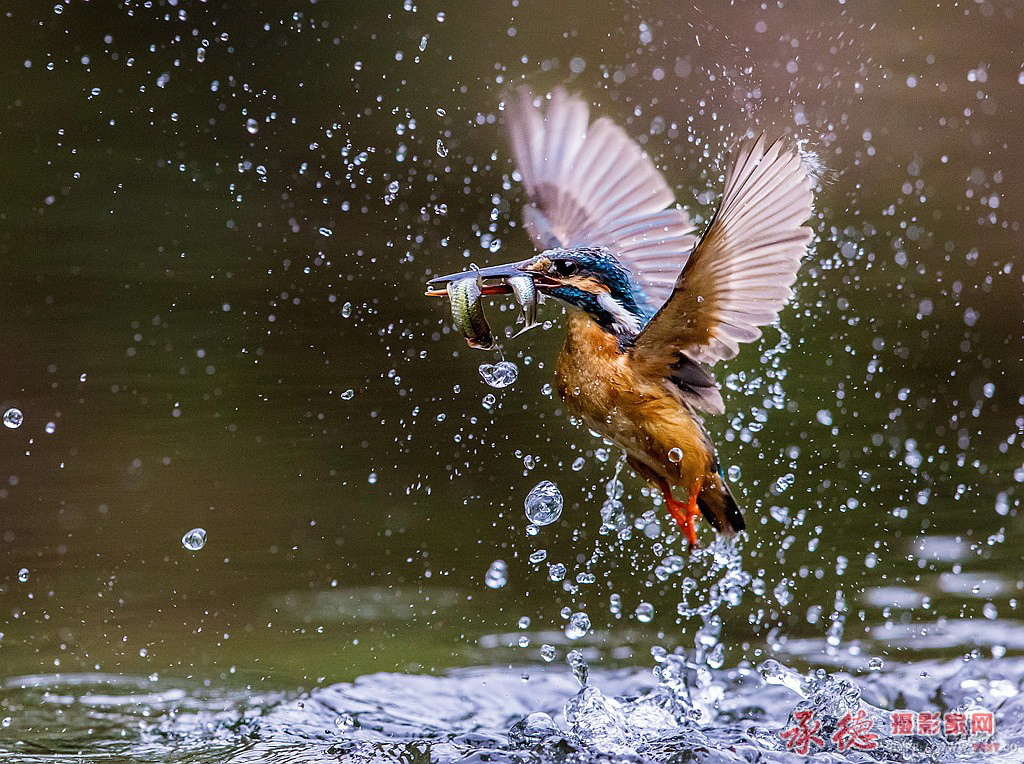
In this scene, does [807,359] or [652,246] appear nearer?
[652,246]

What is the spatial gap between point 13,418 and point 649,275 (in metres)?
2.12

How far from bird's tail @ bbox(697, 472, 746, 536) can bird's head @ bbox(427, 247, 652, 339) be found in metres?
0.30

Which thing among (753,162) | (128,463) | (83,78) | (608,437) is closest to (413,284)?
(128,463)

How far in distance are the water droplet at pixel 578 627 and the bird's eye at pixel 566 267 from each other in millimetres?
1009

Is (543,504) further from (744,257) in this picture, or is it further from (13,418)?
(13,418)

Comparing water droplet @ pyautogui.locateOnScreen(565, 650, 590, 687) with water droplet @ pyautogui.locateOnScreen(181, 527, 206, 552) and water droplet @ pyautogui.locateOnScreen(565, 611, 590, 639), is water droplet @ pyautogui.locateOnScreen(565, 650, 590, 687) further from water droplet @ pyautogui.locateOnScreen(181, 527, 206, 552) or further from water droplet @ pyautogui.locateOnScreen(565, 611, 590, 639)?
water droplet @ pyautogui.locateOnScreen(181, 527, 206, 552)

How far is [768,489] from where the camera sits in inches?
140

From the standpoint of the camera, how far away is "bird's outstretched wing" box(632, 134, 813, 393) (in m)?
1.87

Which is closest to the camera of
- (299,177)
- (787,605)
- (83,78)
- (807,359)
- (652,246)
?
(652,246)

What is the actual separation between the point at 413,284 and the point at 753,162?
2569mm

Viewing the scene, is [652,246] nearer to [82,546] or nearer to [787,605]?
[787,605]

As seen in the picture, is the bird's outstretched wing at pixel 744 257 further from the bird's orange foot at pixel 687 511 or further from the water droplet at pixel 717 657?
the water droplet at pixel 717 657

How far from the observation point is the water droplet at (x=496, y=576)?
10.1 ft

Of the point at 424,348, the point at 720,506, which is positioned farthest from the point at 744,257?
the point at 424,348
